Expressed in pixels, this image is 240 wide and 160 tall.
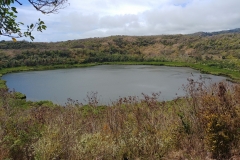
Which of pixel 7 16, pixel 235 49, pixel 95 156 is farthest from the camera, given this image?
pixel 235 49

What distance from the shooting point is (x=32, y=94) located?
35.2 meters

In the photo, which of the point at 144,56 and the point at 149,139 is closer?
the point at 149,139

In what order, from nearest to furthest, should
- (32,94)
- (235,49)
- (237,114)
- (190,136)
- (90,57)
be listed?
(237,114)
(190,136)
(32,94)
(235,49)
(90,57)

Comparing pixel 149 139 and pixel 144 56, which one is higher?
pixel 149 139

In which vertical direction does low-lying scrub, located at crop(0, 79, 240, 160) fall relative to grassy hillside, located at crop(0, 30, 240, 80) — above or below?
above

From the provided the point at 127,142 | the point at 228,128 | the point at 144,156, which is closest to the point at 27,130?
the point at 127,142

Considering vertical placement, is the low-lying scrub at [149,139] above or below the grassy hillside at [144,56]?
above

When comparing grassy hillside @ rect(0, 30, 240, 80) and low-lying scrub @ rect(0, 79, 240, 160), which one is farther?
grassy hillside @ rect(0, 30, 240, 80)

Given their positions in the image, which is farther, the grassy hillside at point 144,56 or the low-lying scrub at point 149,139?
the grassy hillside at point 144,56

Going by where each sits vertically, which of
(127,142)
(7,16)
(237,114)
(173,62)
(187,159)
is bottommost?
(173,62)

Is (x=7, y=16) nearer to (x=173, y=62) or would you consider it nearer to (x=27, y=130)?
(x=27, y=130)

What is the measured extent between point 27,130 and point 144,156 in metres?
2.74

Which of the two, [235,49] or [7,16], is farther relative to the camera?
[235,49]

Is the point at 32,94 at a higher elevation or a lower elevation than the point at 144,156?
lower
